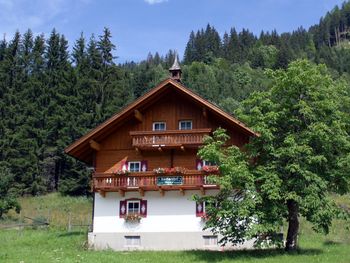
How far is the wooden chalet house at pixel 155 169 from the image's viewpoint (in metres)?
30.8

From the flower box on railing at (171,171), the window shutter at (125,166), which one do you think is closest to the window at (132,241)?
the flower box on railing at (171,171)

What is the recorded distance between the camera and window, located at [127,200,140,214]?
31797 mm

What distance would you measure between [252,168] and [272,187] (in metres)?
1.73

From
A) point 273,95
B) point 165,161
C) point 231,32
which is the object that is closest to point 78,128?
point 165,161

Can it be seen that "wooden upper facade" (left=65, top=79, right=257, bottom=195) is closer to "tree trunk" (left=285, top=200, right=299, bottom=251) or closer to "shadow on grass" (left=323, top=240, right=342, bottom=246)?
"tree trunk" (left=285, top=200, right=299, bottom=251)

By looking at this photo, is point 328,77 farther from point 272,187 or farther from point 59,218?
point 59,218

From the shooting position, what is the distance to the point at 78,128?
6469 centimetres

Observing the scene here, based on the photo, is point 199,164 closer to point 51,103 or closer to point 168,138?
point 168,138

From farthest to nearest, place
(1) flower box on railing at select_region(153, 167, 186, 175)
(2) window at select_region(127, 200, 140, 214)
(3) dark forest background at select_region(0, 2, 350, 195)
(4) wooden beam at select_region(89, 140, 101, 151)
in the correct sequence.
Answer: (3) dark forest background at select_region(0, 2, 350, 195) < (4) wooden beam at select_region(89, 140, 101, 151) < (2) window at select_region(127, 200, 140, 214) < (1) flower box on railing at select_region(153, 167, 186, 175)

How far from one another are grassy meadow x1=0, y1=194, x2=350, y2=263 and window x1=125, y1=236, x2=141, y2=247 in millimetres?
2452

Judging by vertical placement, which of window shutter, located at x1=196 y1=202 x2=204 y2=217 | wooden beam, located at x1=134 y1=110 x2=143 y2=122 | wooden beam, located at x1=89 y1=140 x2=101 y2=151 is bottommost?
window shutter, located at x1=196 y1=202 x2=204 y2=217

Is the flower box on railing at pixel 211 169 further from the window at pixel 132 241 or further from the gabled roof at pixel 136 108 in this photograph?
the window at pixel 132 241

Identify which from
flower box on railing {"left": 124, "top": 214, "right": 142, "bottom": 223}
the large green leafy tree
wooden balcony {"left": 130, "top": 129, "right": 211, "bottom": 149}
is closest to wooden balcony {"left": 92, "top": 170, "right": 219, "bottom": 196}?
flower box on railing {"left": 124, "top": 214, "right": 142, "bottom": 223}

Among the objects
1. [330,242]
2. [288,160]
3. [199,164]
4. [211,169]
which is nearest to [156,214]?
[199,164]
